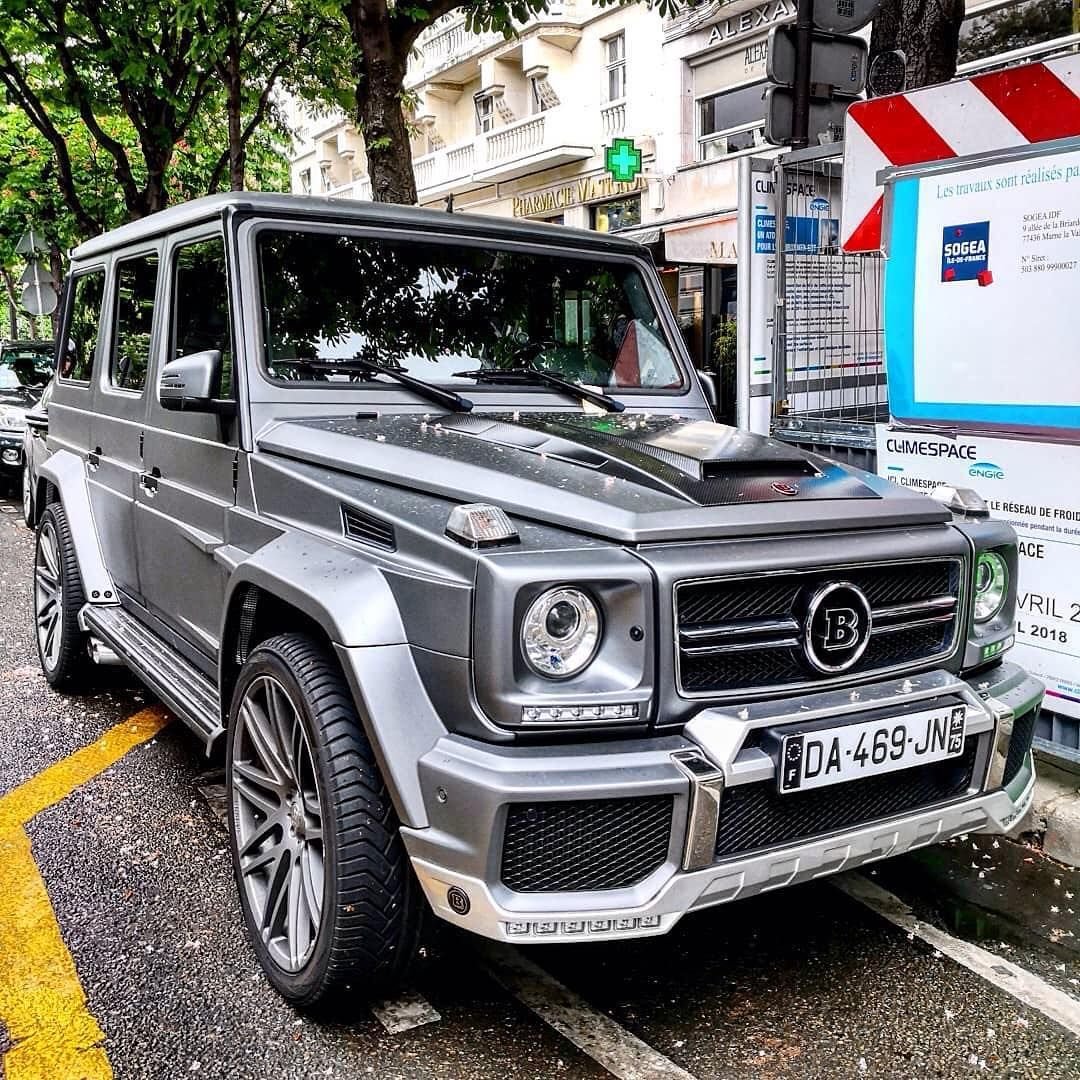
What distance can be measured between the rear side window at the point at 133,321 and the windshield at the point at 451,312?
104cm

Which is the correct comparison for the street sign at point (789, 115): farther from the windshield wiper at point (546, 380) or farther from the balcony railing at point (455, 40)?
the balcony railing at point (455, 40)

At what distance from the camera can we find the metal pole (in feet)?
16.6

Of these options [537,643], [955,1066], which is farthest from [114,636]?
[955,1066]

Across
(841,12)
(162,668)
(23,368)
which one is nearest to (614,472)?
(162,668)

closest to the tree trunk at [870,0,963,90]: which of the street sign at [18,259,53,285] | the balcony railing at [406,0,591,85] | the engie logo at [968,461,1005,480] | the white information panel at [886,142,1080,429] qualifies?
the white information panel at [886,142,1080,429]

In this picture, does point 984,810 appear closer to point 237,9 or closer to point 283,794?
point 283,794

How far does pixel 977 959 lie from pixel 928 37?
15.7ft

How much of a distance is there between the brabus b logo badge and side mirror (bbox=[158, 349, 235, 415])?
1796 mm

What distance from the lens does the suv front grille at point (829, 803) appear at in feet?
7.63

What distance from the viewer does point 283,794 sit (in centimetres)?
279

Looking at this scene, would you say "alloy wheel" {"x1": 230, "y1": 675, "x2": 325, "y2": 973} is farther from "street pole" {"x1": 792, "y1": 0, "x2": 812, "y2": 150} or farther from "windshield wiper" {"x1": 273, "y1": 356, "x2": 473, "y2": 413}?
"street pole" {"x1": 792, "y1": 0, "x2": 812, "y2": 150}

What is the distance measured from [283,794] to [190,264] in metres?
1.96

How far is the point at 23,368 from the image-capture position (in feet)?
45.2

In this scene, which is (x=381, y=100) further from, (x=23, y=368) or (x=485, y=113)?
(x=485, y=113)
